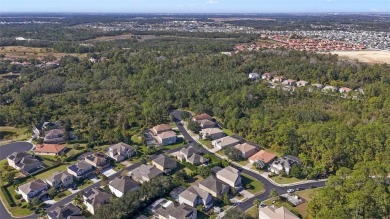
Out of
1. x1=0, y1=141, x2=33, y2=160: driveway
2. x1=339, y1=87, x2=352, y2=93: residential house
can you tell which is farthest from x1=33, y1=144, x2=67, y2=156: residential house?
x1=339, y1=87, x2=352, y2=93: residential house

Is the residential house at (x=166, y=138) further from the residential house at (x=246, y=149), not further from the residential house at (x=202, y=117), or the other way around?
the residential house at (x=246, y=149)

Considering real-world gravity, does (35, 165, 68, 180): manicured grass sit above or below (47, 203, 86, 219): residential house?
below

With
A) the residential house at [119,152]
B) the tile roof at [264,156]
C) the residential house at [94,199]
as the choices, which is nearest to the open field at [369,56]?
the tile roof at [264,156]

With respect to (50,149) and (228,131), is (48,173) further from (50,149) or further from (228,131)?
(228,131)

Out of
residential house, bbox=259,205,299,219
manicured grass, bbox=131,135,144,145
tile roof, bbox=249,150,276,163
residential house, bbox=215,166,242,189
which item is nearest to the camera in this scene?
residential house, bbox=259,205,299,219

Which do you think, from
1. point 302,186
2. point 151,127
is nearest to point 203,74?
point 151,127

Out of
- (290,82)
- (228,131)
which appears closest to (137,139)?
(228,131)

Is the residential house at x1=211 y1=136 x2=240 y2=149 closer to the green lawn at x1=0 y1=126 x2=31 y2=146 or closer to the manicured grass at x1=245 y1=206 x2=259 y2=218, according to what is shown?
the manicured grass at x1=245 y1=206 x2=259 y2=218

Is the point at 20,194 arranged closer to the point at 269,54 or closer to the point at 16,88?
the point at 16,88
